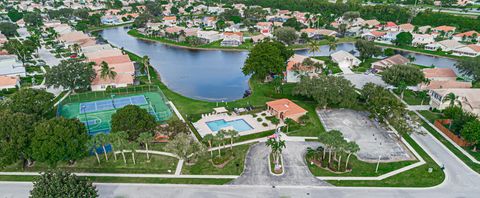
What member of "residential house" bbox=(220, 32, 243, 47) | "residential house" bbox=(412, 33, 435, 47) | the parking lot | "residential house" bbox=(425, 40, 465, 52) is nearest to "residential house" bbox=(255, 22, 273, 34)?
"residential house" bbox=(220, 32, 243, 47)

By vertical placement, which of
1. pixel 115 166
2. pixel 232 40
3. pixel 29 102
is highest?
pixel 232 40

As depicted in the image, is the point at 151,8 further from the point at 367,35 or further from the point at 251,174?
the point at 251,174

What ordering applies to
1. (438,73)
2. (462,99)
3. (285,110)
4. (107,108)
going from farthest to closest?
(438,73) < (107,108) < (462,99) < (285,110)

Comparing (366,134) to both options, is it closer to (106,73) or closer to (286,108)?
(286,108)

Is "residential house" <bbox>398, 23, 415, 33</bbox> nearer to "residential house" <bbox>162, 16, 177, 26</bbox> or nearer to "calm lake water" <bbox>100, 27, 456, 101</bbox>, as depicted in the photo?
"calm lake water" <bbox>100, 27, 456, 101</bbox>

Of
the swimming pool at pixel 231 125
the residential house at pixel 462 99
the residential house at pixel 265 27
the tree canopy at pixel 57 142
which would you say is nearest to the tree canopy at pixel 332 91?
the swimming pool at pixel 231 125

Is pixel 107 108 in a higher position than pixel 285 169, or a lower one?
higher

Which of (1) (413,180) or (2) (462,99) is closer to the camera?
(1) (413,180)

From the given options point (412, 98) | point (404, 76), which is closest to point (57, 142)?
point (404, 76)
